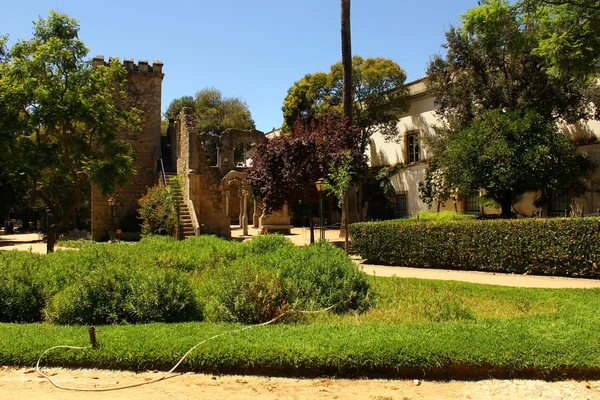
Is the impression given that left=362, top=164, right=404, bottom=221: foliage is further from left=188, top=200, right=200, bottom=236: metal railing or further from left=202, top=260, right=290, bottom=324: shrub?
left=202, top=260, right=290, bottom=324: shrub

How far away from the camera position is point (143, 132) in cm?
2366

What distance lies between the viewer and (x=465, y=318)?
21.8ft

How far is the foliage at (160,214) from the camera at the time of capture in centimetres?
1967

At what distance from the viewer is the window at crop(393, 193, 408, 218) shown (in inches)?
1105

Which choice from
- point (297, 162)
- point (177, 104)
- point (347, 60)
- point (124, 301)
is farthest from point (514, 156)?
point (177, 104)

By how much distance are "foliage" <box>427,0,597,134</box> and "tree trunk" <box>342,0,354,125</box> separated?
4.33 meters

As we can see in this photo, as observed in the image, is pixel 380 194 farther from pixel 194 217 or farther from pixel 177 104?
pixel 177 104

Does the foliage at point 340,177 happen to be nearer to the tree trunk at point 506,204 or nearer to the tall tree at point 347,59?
the tall tree at point 347,59

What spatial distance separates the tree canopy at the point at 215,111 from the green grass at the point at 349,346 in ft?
133

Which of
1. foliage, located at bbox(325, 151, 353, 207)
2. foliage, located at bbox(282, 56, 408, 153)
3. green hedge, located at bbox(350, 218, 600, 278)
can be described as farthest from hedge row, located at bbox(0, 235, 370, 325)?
foliage, located at bbox(282, 56, 408, 153)

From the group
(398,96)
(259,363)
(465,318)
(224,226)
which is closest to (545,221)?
(465,318)

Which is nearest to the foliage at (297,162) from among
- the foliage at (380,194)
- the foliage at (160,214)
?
the foliage at (160,214)

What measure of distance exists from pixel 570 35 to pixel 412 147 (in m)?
17.1

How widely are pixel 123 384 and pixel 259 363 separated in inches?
50.2
